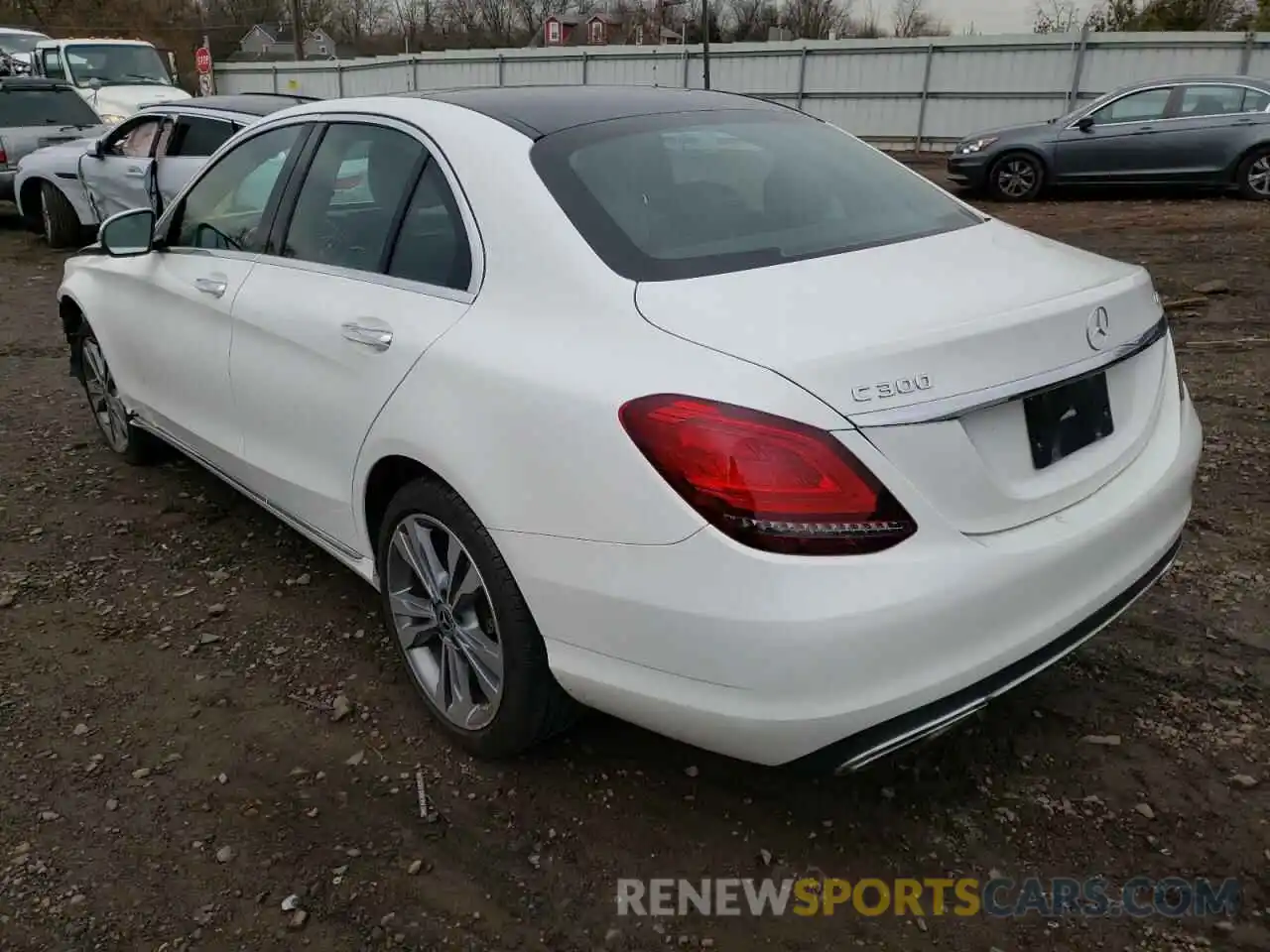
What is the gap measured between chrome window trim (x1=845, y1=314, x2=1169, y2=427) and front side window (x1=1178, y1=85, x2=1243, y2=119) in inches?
478

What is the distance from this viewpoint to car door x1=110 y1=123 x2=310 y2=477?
3494 millimetres

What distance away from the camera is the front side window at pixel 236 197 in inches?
137

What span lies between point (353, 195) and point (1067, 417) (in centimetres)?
210

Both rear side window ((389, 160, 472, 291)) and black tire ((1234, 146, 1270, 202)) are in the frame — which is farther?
black tire ((1234, 146, 1270, 202))

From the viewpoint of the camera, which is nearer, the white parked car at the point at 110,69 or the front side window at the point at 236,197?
the front side window at the point at 236,197

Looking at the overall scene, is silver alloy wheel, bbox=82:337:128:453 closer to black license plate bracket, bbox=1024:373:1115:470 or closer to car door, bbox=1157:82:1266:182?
black license plate bracket, bbox=1024:373:1115:470

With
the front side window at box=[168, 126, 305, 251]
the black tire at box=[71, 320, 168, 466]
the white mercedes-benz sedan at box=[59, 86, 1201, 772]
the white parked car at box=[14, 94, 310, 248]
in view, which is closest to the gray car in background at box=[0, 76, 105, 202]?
the white parked car at box=[14, 94, 310, 248]

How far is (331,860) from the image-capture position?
243 centimetres

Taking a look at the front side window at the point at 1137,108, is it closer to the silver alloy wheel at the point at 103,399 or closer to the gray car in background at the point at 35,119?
A: the gray car in background at the point at 35,119

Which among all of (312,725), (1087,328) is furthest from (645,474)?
(312,725)

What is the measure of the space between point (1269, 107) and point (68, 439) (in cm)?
1286

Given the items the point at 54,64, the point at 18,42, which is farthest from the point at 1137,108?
the point at 18,42

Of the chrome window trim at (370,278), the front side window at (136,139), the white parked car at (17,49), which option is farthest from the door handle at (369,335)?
the white parked car at (17,49)

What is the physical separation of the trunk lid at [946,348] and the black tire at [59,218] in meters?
10.2
